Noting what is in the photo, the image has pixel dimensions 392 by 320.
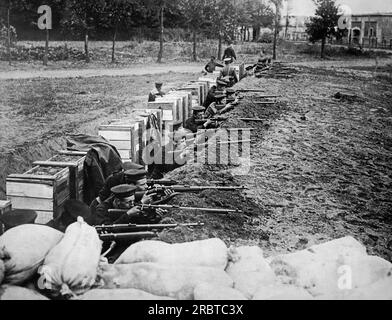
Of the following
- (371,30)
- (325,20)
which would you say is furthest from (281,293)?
(371,30)

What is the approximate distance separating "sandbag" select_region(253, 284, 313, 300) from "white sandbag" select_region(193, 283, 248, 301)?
0.46ft

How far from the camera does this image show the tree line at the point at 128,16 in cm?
2742

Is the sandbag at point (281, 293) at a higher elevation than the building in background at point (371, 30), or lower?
lower

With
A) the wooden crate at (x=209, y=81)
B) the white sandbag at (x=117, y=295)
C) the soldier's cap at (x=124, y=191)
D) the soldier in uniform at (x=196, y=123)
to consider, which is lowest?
the white sandbag at (x=117, y=295)

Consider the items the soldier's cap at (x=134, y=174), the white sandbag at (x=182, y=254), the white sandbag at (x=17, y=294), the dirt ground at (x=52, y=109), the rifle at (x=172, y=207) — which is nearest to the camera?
the white sandbag at (x=17, y=294)

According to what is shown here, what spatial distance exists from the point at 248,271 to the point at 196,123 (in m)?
7.31

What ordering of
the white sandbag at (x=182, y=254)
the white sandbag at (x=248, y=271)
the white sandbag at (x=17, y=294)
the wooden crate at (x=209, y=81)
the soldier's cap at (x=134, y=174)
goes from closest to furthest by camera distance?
the white sandbag at (x=17, y=294) → the white sandbag at (x=248, y=271) → the white sandbag at (x=182, y=254) → the soldier's cap at (x=134, y=174) → the wooden crate at (x=209, y=81)

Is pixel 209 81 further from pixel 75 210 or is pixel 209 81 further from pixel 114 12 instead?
pixel 114 12

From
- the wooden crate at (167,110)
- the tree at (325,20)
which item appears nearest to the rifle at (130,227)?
the wooden crate at (167,110)

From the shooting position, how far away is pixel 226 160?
8141 millimetres

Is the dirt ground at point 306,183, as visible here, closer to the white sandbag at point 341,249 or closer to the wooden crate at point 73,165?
the white sandbag at point 341,249

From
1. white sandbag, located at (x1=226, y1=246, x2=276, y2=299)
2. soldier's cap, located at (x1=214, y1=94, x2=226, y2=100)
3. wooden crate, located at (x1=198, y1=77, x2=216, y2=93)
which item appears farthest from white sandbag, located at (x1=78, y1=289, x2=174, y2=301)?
wooden crate, located at (x1=198, y1=77, x2=216, y2=93)

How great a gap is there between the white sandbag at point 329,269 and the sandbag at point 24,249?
1874mm

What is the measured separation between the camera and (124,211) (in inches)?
219
